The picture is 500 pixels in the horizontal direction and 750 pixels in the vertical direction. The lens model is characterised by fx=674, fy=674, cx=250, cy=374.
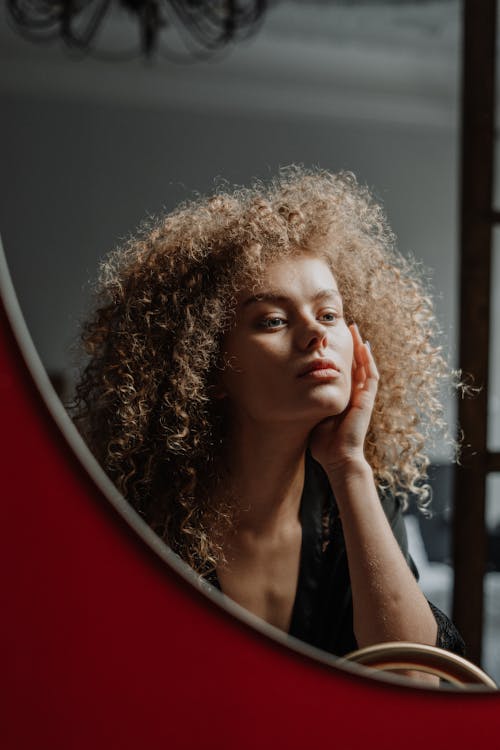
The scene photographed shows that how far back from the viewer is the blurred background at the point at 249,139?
46 centimetres

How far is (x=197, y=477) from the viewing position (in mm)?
530

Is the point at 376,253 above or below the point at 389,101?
below

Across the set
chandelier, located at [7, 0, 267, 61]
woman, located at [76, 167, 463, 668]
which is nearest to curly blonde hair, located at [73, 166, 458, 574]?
woman, located at [76, 167, 463, 668]

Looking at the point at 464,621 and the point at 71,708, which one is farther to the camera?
the point at 464,621

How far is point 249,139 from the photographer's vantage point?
0.52m

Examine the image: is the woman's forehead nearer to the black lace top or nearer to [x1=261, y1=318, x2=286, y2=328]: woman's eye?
[x1=261, y1=318, x2=286, y2=328]: woman's eye

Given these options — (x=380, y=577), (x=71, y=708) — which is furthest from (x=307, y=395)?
(x=71, y=708)

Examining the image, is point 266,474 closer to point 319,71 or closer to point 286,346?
point 286,346

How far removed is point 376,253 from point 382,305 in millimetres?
44

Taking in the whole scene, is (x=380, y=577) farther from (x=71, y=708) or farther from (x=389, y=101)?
(x=389, y=101)

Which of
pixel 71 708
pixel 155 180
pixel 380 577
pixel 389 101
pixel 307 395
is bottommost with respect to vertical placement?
pixel 71 708

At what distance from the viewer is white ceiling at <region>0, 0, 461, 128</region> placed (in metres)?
0.48

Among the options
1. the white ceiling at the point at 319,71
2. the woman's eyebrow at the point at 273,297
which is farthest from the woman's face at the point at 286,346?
the white ceiling at the point at 319,71

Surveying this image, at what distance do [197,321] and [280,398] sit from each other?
0.09m
